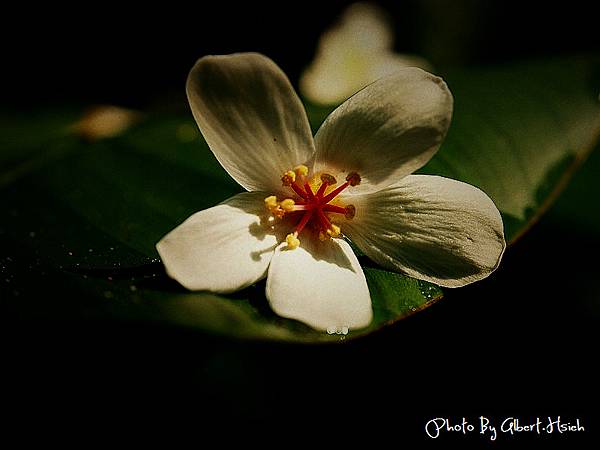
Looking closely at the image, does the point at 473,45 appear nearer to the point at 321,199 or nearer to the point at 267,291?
the point at 321,199

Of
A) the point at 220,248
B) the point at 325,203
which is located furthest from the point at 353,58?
the point at 220,248

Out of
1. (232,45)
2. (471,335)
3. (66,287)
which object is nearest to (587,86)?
(471,335)

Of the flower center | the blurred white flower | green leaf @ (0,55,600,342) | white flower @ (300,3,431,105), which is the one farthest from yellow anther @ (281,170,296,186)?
white flower @ (300,3,431,105)

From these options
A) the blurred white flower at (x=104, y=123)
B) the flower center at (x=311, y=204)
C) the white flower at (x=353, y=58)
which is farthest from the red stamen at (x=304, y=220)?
the white flower at (x=353, y=58)

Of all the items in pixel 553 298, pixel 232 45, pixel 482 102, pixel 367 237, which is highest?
pixel 232 45

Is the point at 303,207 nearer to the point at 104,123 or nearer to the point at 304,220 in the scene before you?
the point at 304,220

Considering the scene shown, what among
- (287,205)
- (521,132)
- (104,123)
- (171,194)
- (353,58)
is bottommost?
(287,205)
